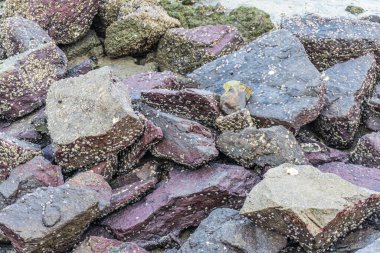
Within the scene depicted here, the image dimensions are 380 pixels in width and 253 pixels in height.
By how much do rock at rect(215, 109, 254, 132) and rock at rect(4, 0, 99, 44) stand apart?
226cm

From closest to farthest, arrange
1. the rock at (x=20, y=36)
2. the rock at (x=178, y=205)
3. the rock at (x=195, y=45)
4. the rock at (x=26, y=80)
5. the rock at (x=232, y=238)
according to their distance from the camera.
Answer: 1. the rock at (x=232, y=238)
2. the rock at (x=178, y=205)
3. the rock at (x=26, y=80)
4. the rock at (x=20, y=36)
5. the rock at (x=195, y=45)

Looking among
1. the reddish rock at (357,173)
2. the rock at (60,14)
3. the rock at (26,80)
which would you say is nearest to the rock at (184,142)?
the reddish rock at (357,173)

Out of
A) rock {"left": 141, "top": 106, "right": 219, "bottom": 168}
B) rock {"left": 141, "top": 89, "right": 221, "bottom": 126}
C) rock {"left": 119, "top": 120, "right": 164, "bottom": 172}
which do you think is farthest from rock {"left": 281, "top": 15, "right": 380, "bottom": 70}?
rock {"left": 119, "top": 120, "right": 164, "bottom": 172}

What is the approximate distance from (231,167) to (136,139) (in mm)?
666

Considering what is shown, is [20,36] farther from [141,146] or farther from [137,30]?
[141,146]

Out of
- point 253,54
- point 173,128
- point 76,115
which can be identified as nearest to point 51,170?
point 76,115

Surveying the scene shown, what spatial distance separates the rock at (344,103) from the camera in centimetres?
443

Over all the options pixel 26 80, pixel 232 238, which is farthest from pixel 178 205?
pixel 26 80

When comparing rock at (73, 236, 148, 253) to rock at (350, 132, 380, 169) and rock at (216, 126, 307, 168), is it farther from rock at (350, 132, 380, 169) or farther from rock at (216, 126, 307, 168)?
rock at (350, 132, 380, 169)

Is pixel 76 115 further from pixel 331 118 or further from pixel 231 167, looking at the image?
pixel 331 118

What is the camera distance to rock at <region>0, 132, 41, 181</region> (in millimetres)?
4027

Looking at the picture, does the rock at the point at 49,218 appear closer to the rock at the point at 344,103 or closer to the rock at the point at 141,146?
the rock at the point at 141,146

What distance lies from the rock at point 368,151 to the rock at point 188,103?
3.32 ft

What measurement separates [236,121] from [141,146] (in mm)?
678
